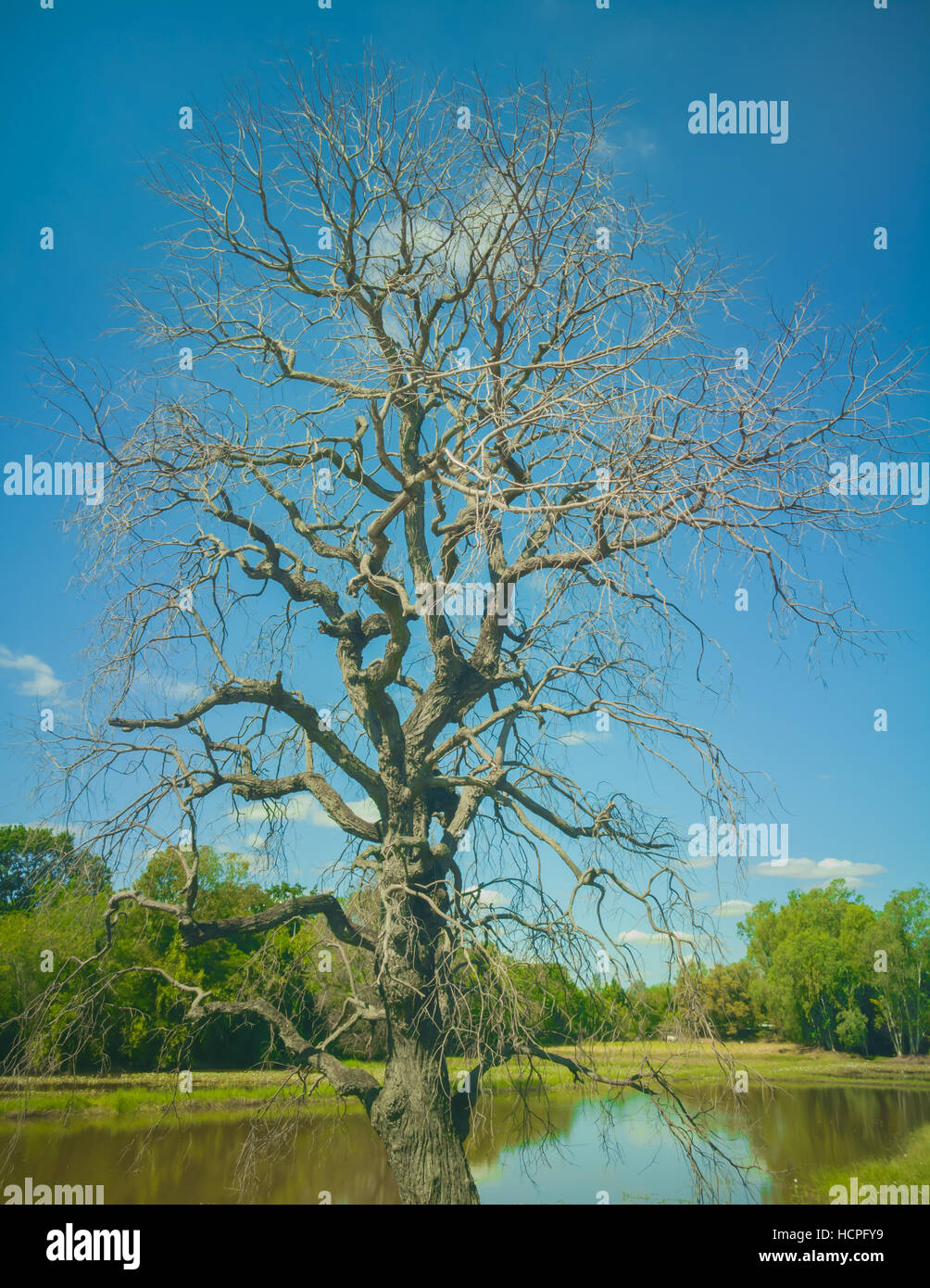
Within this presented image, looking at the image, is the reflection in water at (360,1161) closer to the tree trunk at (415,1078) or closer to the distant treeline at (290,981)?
the tree trunk at (415,1078)

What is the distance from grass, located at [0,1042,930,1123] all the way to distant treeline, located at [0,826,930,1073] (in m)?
0.19

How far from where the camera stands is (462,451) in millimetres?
5828

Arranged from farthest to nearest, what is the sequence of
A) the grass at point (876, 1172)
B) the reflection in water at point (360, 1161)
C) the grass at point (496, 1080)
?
the grass at point (876, 1172) < the reflection in water at point (360, 1161) < the grass at point (496, 1080)

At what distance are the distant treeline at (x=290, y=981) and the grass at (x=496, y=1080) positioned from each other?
0.19m

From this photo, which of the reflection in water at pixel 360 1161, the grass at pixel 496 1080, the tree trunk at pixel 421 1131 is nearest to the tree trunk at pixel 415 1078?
the tree trunk at pixel 421 1131

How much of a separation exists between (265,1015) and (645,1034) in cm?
239

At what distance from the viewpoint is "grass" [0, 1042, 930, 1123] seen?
4.88 m

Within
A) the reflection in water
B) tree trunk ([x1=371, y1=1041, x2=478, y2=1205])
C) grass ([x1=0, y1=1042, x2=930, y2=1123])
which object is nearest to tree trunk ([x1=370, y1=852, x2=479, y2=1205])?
tree trunk ([x1=371, y1=1041, x2=478, y2=1205])

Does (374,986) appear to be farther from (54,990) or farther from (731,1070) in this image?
(731,1070)

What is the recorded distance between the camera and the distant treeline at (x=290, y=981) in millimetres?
4992

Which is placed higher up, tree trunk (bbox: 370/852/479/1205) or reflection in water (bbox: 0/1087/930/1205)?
tree trunk (bbox: 370/852/479/1205)

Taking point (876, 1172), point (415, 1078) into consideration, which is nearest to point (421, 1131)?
point (415, 1078)

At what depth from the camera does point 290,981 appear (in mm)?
6754

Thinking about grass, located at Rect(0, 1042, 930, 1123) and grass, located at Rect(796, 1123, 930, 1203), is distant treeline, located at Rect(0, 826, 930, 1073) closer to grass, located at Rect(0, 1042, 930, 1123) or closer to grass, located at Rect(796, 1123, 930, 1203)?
grass, located at Rect(0, 1042, 930, 1123)
